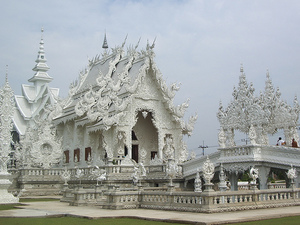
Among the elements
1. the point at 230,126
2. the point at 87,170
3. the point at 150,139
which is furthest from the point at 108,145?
the point at 230,126

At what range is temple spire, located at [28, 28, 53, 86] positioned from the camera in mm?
39406

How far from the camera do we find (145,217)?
1085 cm

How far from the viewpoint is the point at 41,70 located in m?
40.2

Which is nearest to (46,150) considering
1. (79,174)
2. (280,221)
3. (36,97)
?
(79,174)

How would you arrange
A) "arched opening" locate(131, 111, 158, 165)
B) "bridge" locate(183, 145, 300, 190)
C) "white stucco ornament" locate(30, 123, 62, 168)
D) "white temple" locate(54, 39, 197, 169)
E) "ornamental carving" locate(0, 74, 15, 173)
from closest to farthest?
1. "bridge" locate(183, 145, 300, 190)
2. "ornamental carving" locate(0, 74, 15, 173)
3. "white temple" locate(54, 39, 197, 169)
4. "white stucco ornament" locate(30, 123, 62, 168)
5. "arched opening" locate(131, 111, 158, 165)

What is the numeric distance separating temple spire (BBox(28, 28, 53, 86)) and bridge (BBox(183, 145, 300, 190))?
2442 cm

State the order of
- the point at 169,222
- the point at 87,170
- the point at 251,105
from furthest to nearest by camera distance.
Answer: the point at 87,170
the point at 251,105
the point at 169,222

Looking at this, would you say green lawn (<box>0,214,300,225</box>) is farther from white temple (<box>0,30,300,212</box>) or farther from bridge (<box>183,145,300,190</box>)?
bridge (<box>183,145,300,190</box>)

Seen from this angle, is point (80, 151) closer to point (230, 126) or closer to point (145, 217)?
point (230, 126)

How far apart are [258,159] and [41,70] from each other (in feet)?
90.6

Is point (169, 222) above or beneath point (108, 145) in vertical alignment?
beneath

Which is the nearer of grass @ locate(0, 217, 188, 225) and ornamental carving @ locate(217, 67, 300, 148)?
grass @ locate(0, 217, 188, 225)

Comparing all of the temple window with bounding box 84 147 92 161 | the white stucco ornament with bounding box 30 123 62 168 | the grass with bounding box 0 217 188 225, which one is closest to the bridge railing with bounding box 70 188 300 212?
the grass with bounding box 0 217 188 225

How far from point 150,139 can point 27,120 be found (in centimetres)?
1407
